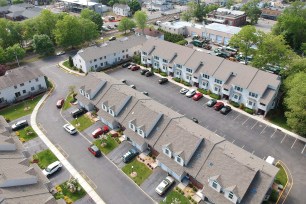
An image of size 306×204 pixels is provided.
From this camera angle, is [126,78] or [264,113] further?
[126,78]

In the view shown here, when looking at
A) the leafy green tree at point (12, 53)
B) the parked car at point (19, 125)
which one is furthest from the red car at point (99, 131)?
the leafy green tree at point (12, 53)

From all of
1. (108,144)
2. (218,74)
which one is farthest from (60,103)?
(218,74)

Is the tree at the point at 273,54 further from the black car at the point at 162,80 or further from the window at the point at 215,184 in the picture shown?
the window at the point at 215,184

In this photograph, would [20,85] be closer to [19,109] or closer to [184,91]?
[19,109]

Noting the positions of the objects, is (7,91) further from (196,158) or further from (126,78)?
(196,158)

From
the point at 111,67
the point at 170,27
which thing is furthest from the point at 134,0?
the point at 111,67
